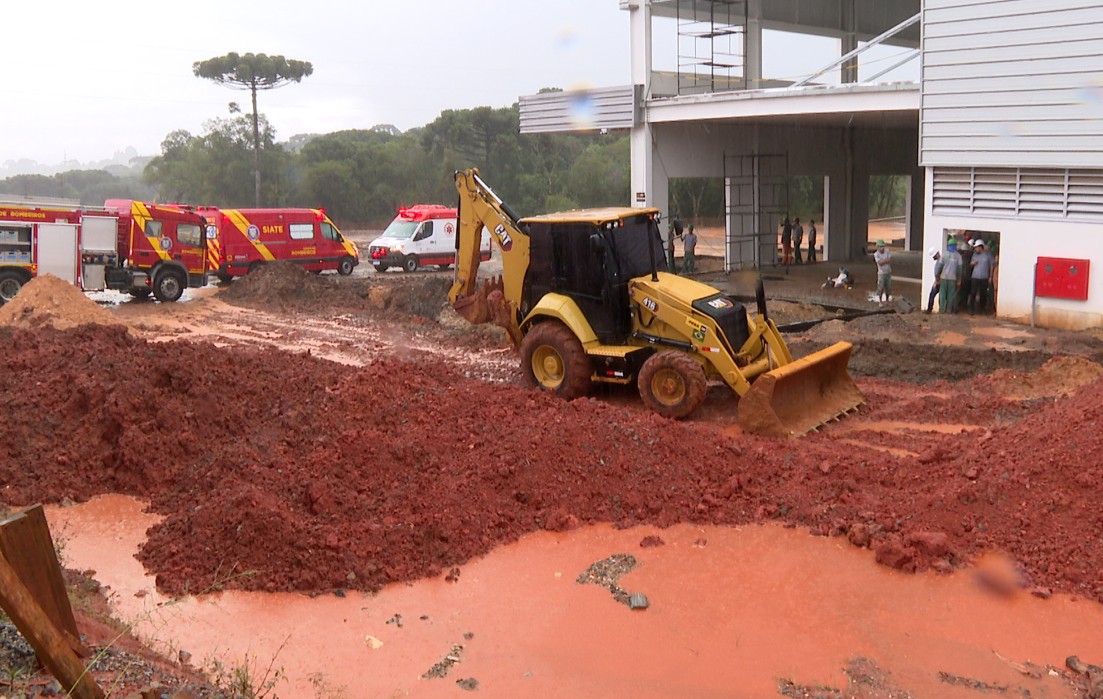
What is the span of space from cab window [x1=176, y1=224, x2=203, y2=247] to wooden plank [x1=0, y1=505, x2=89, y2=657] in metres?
20.0

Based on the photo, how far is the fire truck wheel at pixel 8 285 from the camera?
22.2 m

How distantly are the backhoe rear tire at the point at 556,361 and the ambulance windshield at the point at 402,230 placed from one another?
16.9m

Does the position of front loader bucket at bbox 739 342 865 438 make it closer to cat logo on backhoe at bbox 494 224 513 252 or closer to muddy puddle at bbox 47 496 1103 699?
muddy puddle at bbox 47 496 1103 699

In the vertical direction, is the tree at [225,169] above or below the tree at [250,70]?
below

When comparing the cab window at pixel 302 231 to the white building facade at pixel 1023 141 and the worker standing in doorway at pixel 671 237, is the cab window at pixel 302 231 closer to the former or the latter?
the worker standing in doorway at pixel 671 237

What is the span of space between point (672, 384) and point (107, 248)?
1607 centimetres

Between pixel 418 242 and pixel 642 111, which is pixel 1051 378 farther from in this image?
pixel 418 242

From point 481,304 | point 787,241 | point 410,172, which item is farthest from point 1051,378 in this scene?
point 410,172

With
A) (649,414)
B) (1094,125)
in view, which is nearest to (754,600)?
(649,414)

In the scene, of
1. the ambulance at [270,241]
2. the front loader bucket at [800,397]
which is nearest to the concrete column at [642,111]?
the ambulance at [270,241]

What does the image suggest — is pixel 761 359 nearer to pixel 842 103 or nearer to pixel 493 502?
pixel 493 502

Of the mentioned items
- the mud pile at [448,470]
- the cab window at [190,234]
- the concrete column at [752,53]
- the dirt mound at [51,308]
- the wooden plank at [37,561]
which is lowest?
the mud pile at [448,470]

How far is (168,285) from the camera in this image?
24062mm

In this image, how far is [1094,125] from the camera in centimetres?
1650
